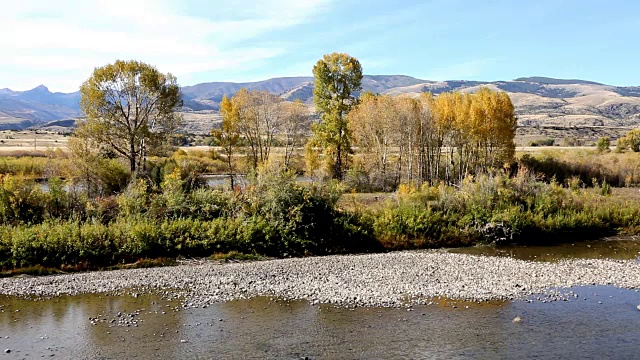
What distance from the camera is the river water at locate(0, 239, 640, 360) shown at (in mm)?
15289

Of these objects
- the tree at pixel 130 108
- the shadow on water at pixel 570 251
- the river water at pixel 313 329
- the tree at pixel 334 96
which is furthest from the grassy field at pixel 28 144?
the shadow on water at pixel 570 251

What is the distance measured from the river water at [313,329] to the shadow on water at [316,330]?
0.03 m

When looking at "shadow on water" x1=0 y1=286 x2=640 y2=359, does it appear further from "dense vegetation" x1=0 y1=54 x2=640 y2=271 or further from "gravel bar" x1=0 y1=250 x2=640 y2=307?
"dense vegetation" x1=0 y1=54 x2=640 y2=271

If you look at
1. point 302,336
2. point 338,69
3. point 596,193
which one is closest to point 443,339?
point 302,336

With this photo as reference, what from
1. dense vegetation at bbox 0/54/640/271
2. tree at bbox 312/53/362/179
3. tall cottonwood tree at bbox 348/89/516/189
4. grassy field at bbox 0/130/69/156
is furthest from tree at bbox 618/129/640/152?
grassy field at bbox 0/130/69/156

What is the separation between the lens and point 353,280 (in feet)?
75.6

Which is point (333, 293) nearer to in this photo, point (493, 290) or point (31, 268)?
point (493, 290)

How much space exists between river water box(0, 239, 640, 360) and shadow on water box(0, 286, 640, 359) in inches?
1.3

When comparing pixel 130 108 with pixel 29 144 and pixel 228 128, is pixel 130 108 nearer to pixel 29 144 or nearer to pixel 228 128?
pixel 228 128

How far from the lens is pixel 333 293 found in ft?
69.2

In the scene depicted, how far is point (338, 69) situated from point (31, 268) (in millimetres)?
37429

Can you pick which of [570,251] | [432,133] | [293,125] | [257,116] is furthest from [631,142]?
[257,116]

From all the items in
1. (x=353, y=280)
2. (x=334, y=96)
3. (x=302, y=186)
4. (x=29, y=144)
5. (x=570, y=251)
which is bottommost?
(x=570, y=251)

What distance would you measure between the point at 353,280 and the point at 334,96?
3513 centimetres
